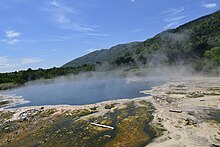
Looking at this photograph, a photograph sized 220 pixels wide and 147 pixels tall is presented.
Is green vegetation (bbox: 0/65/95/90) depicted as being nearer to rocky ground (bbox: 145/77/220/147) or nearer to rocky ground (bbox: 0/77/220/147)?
rocky ground (bbox: 0/77/220/147)

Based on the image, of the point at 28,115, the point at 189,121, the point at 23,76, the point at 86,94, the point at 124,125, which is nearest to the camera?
the point at 189,121

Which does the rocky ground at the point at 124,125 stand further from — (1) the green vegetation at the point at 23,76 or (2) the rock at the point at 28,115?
(1) the green vegetation at the point at 23,76

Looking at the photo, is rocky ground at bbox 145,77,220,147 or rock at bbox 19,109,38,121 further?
rock at bbox 19,109,38,121

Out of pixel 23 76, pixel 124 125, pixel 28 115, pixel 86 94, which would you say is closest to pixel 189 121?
pixel 124 125

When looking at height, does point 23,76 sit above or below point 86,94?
above

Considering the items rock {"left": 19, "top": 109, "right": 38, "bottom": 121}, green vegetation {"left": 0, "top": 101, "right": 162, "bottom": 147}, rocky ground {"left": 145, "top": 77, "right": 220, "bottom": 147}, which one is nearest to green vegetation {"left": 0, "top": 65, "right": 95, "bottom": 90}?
rock {"left": 19, "top": 109, "right": 38, "bottom": 121}

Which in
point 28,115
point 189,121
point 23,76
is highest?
point 23,76

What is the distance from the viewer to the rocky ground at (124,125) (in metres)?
16.0

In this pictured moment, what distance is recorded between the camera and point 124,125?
1991cm

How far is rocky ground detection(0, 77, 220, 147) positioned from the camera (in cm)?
Result: 1605

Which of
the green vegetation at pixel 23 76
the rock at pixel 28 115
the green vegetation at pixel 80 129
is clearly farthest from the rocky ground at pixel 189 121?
the green vegetation at pixel 23 76

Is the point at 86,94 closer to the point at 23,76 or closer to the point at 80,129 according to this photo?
the point at 80,129

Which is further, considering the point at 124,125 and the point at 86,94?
the point at 86,94

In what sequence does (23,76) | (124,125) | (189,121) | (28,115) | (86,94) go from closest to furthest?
(189,121), (124,125), (28,115), (86,94), (23,76)
